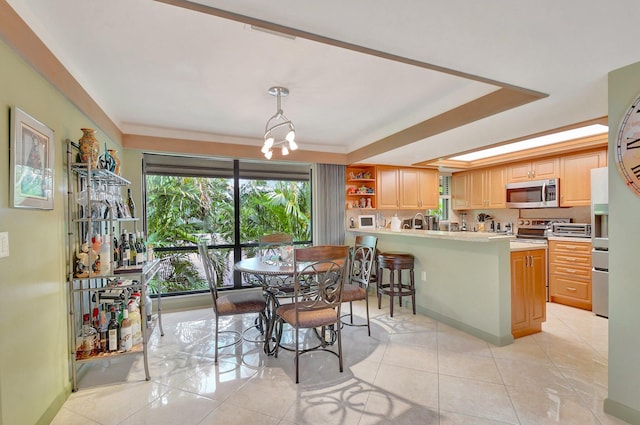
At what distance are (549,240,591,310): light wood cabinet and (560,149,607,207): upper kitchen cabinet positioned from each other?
0.67 metres

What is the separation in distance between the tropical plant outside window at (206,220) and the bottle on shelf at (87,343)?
1887mm

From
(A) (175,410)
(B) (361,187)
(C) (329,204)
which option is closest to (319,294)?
(A) (175,410)

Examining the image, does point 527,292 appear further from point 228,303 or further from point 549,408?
point 228,303

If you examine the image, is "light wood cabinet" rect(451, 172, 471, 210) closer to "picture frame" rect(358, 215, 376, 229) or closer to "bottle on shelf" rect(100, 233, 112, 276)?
"picture frame" rect(358, 215, 376, 229)

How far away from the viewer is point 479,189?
5773 millimetres

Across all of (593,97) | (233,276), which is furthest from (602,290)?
(233,276)

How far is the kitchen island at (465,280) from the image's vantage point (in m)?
2.98

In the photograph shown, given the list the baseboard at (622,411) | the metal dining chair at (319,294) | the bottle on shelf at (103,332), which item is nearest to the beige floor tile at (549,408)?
the baseboard at (622,411)

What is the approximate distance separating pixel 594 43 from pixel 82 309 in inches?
156

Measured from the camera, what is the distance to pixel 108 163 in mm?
2777

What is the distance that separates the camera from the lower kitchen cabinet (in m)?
3.10

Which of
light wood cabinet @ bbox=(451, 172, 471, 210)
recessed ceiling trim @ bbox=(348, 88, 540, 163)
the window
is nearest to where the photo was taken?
recessed ceiling trim @ bbox=(348, 88, 540, 163)

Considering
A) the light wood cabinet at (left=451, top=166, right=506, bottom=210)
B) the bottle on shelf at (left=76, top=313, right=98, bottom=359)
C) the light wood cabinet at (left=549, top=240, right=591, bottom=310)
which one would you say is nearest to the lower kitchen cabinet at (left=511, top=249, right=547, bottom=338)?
the light wood cabinet at (left=549, top=240, right=591, bottom=310)

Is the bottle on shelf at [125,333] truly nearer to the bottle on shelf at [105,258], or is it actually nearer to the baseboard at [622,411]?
the bottle on shelf at [105,258]
